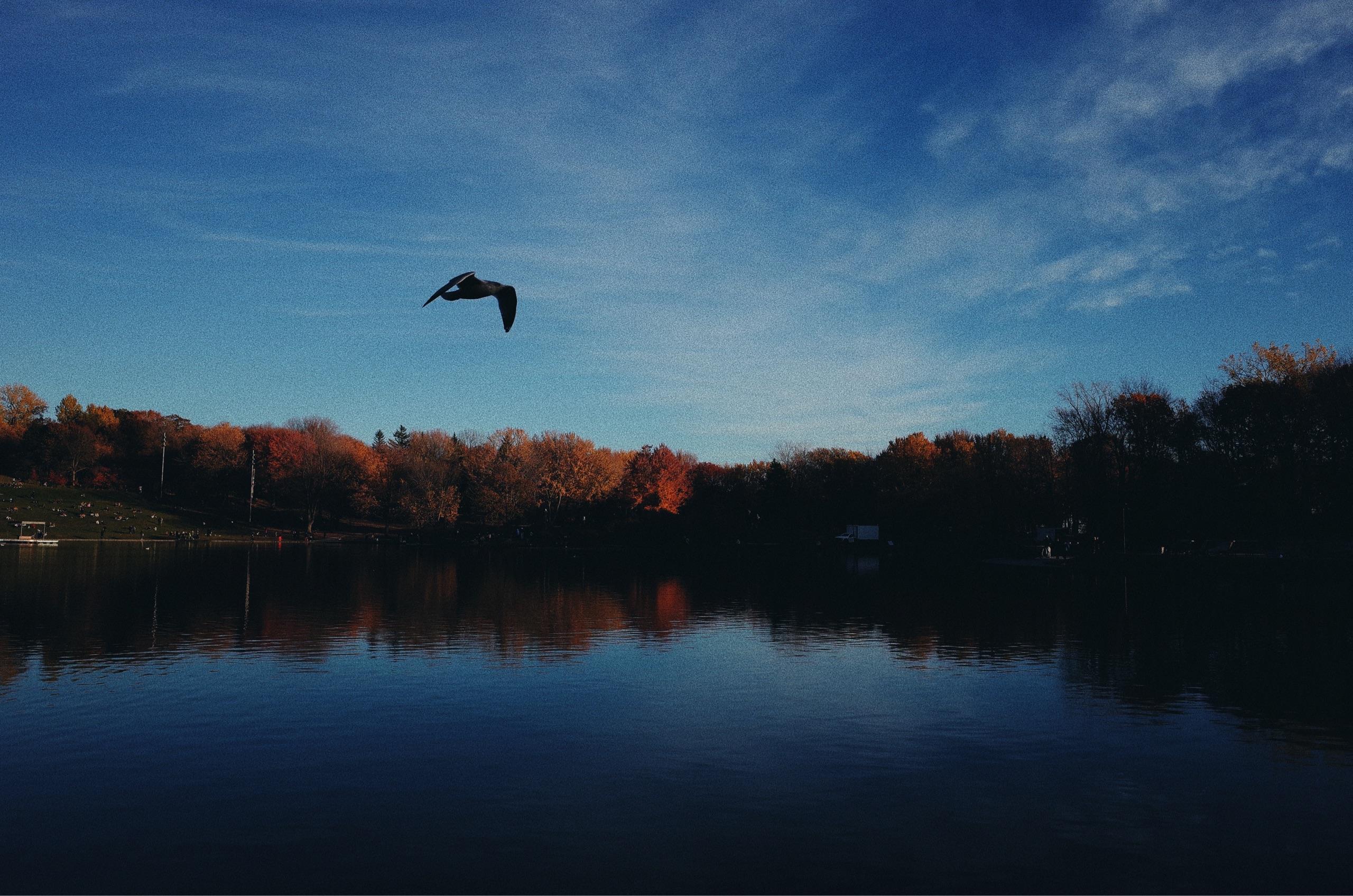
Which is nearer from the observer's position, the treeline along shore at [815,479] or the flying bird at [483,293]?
the flying bird at [483,293]

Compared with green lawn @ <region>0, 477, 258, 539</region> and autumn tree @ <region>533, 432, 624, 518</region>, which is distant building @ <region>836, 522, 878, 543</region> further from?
green lawn @ <region>0, 477, 258, 539</region>

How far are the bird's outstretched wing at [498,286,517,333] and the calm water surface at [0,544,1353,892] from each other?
6455 mm

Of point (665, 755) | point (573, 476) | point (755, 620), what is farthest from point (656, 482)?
point (665, 755)

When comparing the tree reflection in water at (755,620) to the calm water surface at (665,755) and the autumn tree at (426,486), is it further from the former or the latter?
the autumn tree at (426,486)

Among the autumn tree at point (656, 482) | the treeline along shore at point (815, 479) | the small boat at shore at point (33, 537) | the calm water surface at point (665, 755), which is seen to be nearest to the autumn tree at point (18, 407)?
the treeline along shore at point (815, 479)

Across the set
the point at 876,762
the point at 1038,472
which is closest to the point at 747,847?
the point at 876,762

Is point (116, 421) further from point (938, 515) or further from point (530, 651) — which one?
point (530, 651)

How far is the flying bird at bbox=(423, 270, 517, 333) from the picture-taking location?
10297mm

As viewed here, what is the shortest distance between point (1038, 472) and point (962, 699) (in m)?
74.4

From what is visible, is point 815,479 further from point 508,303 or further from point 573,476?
point 508,303

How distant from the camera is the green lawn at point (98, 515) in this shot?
95.4m

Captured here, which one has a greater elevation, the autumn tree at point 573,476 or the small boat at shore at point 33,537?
the autumn tree at point 573,476

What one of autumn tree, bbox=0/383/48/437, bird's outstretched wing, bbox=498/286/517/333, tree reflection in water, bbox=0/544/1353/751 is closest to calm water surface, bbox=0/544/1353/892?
tree reflection in water, bbox=0/544/1353/751

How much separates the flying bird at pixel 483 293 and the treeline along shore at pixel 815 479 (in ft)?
208
